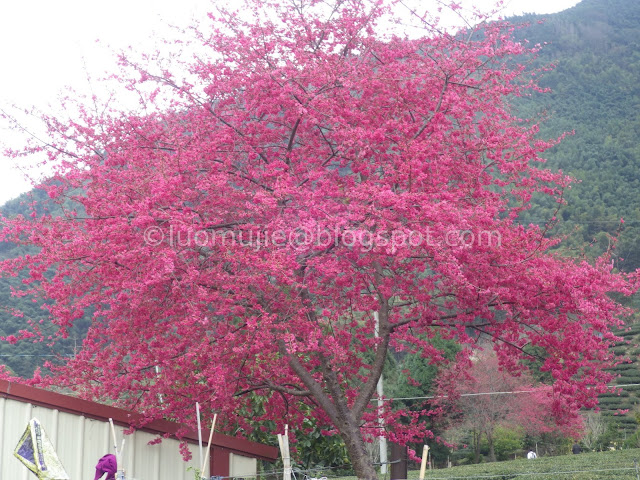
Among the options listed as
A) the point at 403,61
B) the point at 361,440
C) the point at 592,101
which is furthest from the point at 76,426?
the point at 592,101

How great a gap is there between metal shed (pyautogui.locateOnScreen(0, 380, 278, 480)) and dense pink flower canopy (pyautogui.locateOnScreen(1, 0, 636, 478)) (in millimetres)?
407

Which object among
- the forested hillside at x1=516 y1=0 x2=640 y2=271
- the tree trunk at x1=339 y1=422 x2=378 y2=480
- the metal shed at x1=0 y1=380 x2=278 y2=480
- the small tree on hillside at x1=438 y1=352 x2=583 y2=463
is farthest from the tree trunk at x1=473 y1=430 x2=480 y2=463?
the metal shed at x1=0 y1=380 x2=278 y2=480

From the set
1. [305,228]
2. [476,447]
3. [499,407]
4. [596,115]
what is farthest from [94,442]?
[596,115]

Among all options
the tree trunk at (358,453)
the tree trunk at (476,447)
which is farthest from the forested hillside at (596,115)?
the tree trunk at (358,453)

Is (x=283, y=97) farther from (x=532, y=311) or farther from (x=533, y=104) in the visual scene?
(x=533, y=104)

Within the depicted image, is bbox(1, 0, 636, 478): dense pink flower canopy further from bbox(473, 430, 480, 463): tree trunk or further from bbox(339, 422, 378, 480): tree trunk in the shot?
bbox(473, 430, 480, 463): tree trunk

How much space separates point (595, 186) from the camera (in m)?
44.2

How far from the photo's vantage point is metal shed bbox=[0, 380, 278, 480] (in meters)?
6.36

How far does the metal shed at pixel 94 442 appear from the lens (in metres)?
6.36

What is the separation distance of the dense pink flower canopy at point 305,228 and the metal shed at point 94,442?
1.34ft

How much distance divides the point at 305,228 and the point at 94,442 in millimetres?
3003

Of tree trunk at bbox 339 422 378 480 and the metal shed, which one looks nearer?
the metal shed

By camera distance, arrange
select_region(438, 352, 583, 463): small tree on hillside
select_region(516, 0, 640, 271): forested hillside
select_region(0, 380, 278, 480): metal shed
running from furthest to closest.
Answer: select_region(516, 0, 640, 271): forested hillside < select_region(438, 352, 583, 463): small tree on hillside < select_region(0, 380, 278, 480): metal shed

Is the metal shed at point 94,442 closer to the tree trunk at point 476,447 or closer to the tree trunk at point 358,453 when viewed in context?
the tree trunk at point 358,453
